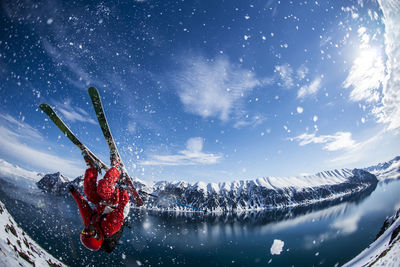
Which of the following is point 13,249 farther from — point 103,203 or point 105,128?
point 103,203

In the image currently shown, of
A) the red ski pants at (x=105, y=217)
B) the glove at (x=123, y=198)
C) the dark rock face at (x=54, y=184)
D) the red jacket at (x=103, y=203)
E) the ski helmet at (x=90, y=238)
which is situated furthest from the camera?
the dark rock face at (x=54, y=184)

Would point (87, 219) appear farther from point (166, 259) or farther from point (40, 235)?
point (40, 235)

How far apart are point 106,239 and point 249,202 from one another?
211 metres

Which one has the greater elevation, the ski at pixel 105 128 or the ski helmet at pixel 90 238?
the ski at pixel 105 128

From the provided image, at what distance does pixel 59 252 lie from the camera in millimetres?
29797

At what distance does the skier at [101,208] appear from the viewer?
549cm

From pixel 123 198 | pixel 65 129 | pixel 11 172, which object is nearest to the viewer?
pixel 123 198

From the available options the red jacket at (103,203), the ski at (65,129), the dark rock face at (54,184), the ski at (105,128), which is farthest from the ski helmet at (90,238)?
the dark rock face at (54,184)

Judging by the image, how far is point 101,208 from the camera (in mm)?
6043

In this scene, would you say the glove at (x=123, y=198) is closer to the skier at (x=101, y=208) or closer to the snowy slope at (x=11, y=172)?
the skier at (x=101, y=208)

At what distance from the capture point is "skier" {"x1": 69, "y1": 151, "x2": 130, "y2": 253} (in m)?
5.49

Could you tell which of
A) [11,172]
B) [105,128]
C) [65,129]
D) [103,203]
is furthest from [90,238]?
[11,172]

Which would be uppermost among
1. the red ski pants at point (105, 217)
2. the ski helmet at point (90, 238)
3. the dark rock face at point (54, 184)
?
the red ski pants at point (105, 217)

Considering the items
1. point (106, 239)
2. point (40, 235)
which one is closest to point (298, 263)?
point (106, 239)
